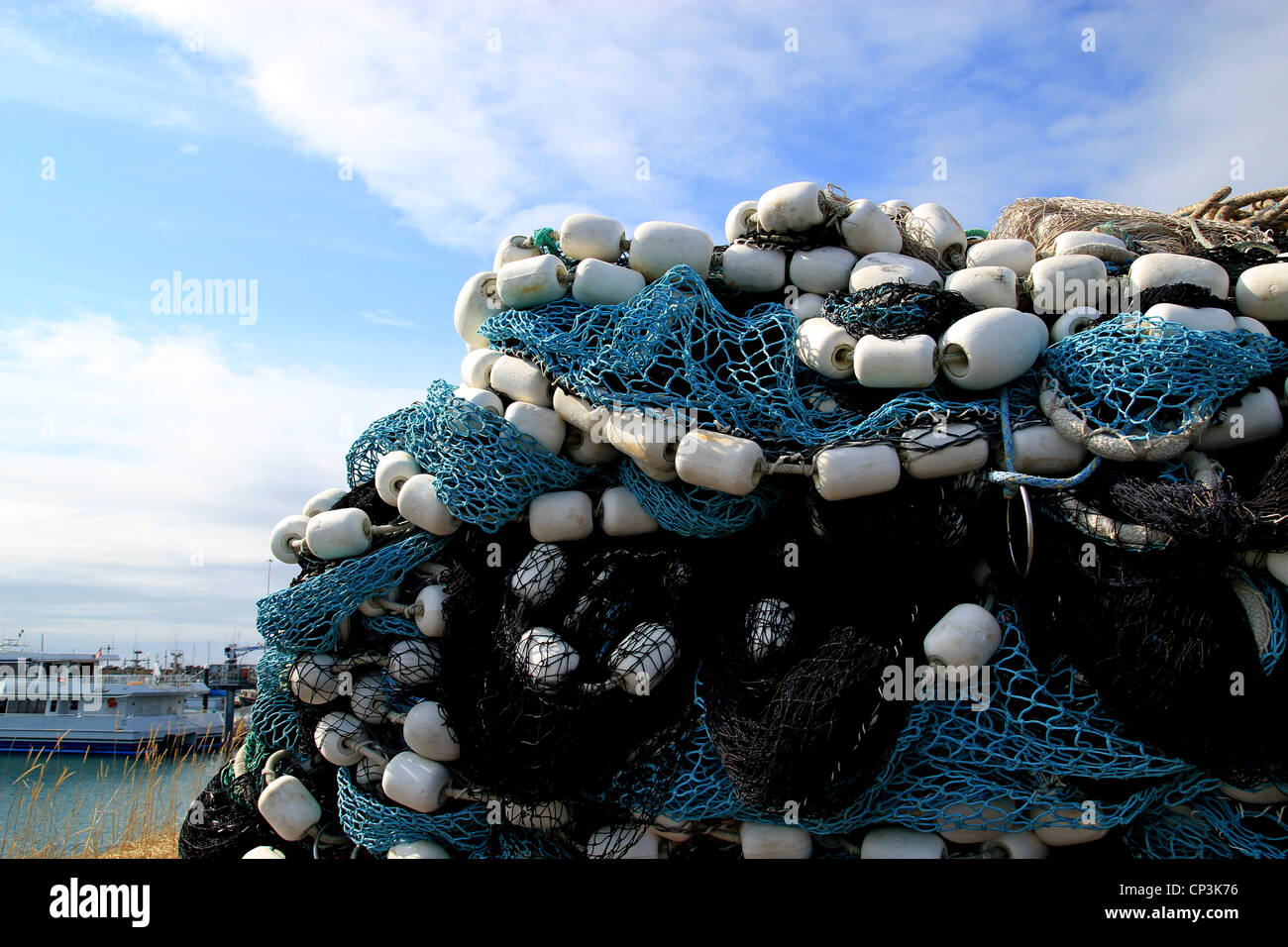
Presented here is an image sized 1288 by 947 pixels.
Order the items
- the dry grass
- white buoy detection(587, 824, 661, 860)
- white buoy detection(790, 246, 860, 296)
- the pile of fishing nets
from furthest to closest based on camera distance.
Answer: the dry grass, white buoy detection(790, 246, 860, 296), white buoy detection(587, 824, 661, 860), the pile of fishing nets

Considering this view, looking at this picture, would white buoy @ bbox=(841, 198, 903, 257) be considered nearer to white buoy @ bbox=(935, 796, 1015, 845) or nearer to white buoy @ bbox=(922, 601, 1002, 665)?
white buoy @ bbox=(922, 601, 1002, 665)

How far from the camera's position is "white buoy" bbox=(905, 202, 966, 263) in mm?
4070

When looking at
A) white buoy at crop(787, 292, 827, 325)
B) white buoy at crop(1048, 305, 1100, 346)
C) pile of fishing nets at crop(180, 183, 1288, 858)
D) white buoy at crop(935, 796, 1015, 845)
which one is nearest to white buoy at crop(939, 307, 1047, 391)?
pile of fishing nets at crop(180, 183, 1288, 858)

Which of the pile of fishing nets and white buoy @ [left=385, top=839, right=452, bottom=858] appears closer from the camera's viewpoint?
the pile of fishing nets

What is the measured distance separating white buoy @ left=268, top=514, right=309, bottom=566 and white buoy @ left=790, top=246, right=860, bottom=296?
2527 millimetres

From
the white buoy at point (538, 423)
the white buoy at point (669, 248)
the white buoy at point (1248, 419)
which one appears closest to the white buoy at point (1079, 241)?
the white buoy at point (1248, 419)

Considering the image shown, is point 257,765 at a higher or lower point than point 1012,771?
lower

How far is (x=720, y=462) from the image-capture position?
2.99m

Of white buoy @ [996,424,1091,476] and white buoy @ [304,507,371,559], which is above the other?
white buoy @ [996,424,1091,476]

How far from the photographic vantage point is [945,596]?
3123 millimetres

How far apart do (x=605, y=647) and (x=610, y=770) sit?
1.44 feet
